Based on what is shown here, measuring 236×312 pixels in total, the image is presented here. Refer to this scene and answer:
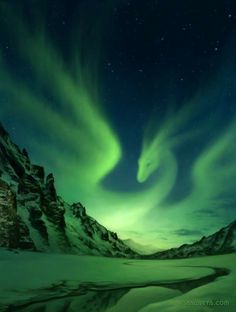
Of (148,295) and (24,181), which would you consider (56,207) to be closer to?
(24,181)

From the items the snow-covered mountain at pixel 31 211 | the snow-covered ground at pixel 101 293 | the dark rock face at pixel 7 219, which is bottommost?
the snow-covered ground at pixel 101 293

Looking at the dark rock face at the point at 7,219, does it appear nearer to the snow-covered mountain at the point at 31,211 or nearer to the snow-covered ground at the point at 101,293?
the snow-covered mountain at the point at 31,211

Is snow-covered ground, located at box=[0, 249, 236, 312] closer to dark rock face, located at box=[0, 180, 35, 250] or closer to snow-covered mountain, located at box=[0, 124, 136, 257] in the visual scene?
dark rock face, located at box=[0, 180, 35, 250]

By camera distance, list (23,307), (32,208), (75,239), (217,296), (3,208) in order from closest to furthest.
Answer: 1. (23,307)
2. (217,296)
3. (3,208)
4. (32,208)
5. (75,239)

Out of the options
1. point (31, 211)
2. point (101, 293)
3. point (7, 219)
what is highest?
point (31, 211)

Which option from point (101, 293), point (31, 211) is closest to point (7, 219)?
point (31, 211)

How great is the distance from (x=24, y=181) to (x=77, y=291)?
12517cm

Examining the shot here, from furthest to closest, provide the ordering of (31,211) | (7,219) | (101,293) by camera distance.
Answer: (31,211) < (7,219) < (101,293)

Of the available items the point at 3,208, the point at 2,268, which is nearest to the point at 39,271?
the point at 2,268

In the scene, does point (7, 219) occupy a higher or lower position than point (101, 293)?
higher

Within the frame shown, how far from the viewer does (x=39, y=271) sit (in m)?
18.1

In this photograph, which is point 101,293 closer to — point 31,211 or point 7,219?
point 7,219

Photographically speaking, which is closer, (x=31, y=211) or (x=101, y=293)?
(x=101, y=293)

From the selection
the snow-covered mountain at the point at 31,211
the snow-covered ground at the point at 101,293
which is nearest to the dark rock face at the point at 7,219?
the snow-covered mountain at the point at 31,211
